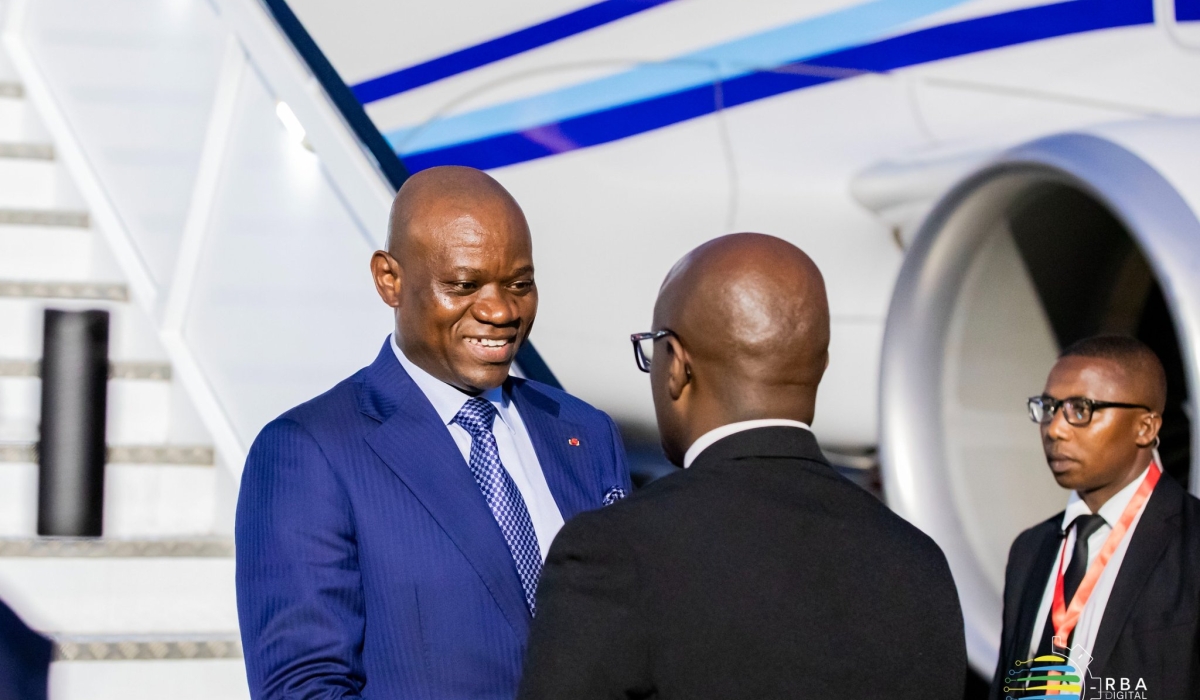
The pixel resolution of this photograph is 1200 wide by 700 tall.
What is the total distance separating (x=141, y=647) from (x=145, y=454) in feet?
1.46

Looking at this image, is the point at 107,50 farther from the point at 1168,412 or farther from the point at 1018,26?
the point at 1168,412

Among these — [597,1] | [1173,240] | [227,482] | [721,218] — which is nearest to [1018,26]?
[721,218]

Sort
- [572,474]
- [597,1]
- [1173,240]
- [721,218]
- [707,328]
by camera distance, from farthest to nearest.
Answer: [597,1] < [721,218] < [1173,240] < [572,474] < [707,328]

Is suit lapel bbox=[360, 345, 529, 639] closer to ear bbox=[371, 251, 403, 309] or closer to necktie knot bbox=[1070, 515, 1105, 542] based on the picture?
ear bbox=[371, 251, 403, 309]

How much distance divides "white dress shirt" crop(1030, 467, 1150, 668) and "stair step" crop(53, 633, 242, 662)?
→ 4.72 ft

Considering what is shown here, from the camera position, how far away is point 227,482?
256cm

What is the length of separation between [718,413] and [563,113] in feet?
8.69

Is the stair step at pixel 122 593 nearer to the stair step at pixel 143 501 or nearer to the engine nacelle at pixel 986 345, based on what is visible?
the stair step at pixel 143 501

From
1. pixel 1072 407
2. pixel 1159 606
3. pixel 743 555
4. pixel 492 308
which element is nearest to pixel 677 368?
pixel 743 555

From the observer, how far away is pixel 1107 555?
179 cm

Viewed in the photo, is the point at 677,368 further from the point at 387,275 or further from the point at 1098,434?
the point at 1098,434

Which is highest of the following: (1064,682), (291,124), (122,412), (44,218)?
(44,218)

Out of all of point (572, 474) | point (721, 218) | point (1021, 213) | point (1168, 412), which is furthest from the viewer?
point (721, 218)

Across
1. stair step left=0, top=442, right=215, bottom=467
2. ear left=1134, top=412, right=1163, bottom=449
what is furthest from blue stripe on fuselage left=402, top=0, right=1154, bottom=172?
ear left=1134, top=412, right=1163, bottom=449
